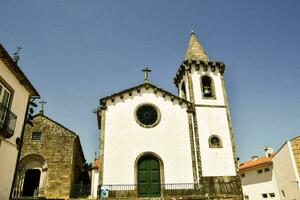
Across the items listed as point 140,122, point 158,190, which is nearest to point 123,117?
point 140,122

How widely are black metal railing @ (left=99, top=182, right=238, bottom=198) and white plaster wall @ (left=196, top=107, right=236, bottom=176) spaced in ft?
2.77

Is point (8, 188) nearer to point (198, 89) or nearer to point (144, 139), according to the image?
point (144, 139)

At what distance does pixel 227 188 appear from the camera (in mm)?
16953

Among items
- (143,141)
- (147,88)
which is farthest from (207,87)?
(143,141)

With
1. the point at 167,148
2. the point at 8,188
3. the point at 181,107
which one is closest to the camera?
the point at 8,188

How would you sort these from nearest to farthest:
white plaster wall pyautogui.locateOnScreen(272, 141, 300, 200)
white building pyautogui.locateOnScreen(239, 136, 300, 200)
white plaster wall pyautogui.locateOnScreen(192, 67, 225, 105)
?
white plaster wall pyautogui.locateOnScreen(192, 67, 225, 105), white plaster wall pyautogui.locateOnScreen(272, 141, 300, 200), white building pyautogui.locateOnScreen(239, 136, 300, 200)

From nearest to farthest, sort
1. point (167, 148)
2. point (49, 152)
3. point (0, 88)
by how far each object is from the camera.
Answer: point (0, 88) → point (167, 148) → point (49, 152)

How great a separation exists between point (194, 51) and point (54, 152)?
15.2m

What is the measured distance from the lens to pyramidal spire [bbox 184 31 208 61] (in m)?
22.3

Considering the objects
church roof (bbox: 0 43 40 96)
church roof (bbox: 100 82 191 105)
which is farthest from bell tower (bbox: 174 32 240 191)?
church roof (bbox: 0 43 40 96)

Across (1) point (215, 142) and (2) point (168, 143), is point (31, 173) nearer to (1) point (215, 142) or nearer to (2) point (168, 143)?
(2) point (168, 143)

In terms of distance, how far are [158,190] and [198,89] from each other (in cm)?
867

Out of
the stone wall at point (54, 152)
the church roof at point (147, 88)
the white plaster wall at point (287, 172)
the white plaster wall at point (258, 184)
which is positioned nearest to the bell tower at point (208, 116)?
the church roof at point (147, 88)

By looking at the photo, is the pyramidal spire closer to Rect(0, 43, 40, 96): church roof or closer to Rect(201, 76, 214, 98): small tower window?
Rect(201, 76, 214, 98): small tower window
